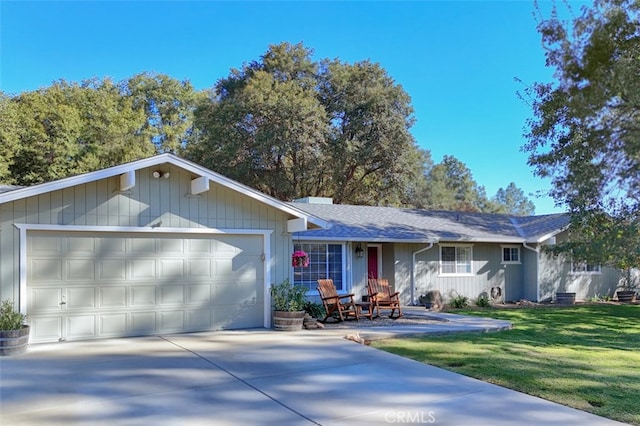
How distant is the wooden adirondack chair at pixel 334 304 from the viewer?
10.9 metres

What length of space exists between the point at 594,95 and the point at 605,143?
1.11 meters

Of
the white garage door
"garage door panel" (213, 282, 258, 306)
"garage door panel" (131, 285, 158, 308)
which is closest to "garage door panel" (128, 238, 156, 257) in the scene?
the white garage door

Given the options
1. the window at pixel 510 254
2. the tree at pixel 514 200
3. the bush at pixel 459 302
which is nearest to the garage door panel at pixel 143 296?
the bush at pixel 459 302

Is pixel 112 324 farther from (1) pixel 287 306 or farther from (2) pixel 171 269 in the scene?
(1) pixel 287 306

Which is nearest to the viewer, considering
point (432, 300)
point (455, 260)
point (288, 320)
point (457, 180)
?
point (288, 320)

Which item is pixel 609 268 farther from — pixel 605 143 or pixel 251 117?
pixel 251 117

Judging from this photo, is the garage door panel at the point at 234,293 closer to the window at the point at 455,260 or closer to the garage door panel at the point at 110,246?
the garage door panel at the point at 110,246

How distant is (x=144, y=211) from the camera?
9000 millimetres

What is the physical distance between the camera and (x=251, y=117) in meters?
24.9

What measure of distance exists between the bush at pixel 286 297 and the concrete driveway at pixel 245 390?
5.99 ft

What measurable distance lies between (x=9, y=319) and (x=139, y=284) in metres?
2.15

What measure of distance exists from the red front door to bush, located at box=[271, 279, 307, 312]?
5.60m

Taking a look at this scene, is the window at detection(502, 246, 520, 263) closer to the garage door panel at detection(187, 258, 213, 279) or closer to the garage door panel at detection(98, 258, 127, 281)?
the garage door panel at detection(187, 258, 213, 279)

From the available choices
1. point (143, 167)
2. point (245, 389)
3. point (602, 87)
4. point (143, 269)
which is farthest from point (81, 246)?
point (602, 87)
